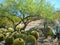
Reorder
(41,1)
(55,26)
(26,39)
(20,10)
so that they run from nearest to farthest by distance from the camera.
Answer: (26,39), (20,10), (41,1), (55,26)

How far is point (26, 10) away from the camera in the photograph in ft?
105

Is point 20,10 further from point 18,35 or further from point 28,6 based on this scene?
point 18,35

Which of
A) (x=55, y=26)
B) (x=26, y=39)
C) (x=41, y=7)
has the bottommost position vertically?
(x=26, y=39)

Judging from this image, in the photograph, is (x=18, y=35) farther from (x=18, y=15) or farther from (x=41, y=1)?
(x=41, y=1)

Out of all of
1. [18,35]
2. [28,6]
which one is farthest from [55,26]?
[18,35]

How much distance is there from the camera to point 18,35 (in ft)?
85.6

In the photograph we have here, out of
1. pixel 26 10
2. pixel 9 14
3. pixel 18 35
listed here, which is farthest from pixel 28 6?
pixel 18 35

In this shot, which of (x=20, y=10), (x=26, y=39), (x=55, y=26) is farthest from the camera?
(x=55, y=26)

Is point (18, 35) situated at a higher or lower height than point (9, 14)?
lower

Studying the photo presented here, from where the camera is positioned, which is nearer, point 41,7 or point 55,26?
point 41,7

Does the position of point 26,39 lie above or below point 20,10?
below

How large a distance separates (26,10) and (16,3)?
2000mm

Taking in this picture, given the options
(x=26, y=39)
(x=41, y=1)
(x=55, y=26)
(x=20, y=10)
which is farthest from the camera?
(x=55, y=26)

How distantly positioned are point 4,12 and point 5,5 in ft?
3.79
